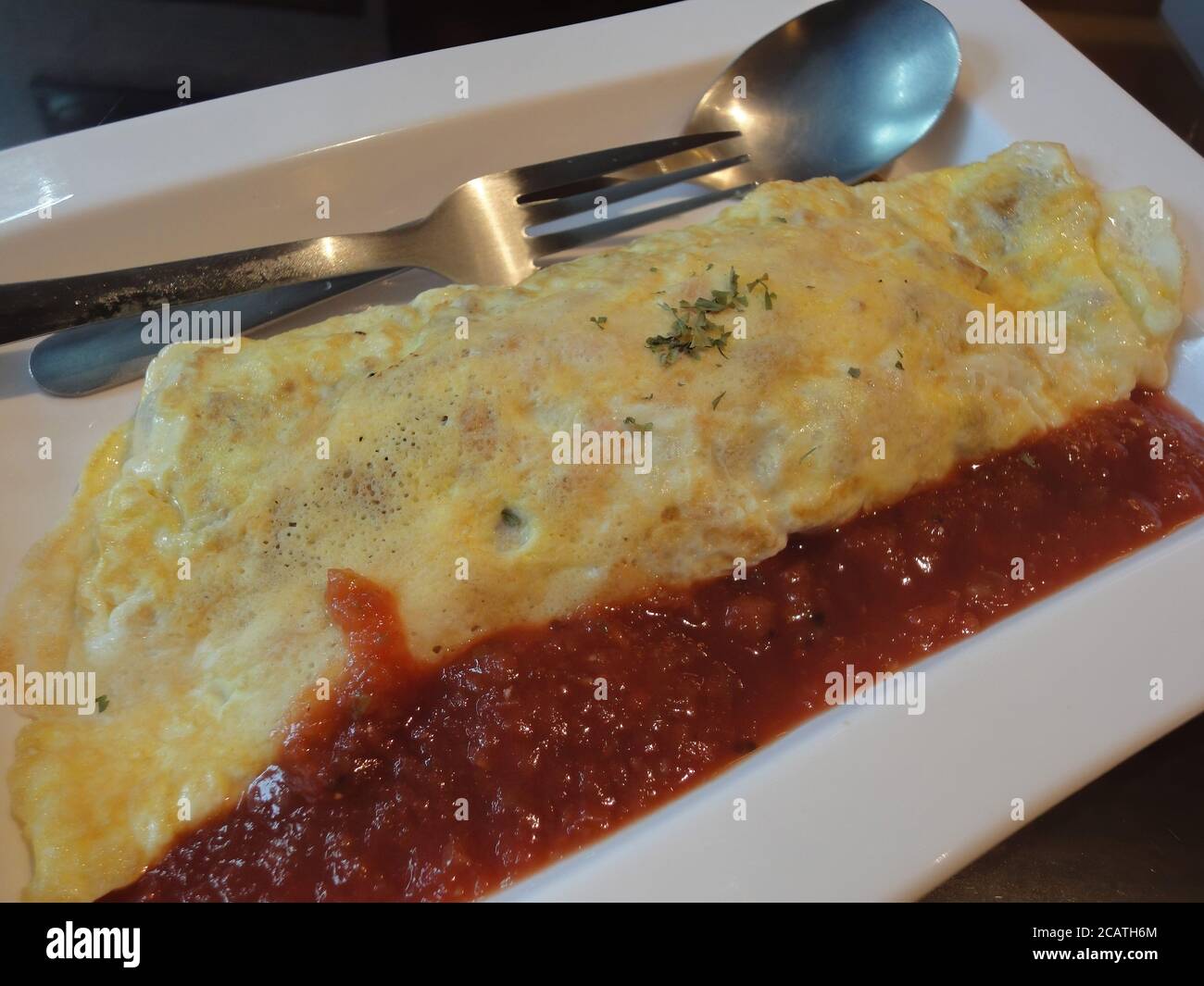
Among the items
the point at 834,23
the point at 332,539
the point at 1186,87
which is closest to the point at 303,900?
the point at 332,539

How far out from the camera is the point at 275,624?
7.17 feet

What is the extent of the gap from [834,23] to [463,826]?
3.26 meters

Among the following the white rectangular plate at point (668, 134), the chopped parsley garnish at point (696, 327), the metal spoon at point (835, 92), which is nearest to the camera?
the white rectangular plate at point (668, 134)

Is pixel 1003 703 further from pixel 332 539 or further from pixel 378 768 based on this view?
pixel 332 539

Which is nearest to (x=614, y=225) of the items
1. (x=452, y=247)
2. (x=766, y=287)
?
(x=452, y=247)

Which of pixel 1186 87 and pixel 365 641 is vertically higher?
pixel 1186 87

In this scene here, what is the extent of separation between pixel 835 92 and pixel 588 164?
3.59 feet

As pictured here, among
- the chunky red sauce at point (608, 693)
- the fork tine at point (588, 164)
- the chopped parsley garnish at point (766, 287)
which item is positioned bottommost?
the chunky red sauce at point (608, 693)

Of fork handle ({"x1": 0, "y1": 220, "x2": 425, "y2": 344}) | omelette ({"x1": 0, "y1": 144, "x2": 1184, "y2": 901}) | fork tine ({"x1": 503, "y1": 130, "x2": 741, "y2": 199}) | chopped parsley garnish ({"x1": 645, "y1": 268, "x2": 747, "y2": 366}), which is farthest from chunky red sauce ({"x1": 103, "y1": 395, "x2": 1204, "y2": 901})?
fork tine ({"x1": 503, "y1": 130, "x2": 741, "y2": 199})

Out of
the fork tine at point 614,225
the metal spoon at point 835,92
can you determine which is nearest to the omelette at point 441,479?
the fork tine at point 614,225

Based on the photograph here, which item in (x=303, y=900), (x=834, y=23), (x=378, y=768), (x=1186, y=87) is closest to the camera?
(x=303, y=900)

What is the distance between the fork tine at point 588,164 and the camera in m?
3.20

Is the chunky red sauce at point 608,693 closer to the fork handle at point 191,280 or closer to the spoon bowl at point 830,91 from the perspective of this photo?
the fork handle at point 191,280

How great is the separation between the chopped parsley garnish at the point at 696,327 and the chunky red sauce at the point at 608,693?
2.01 feet
